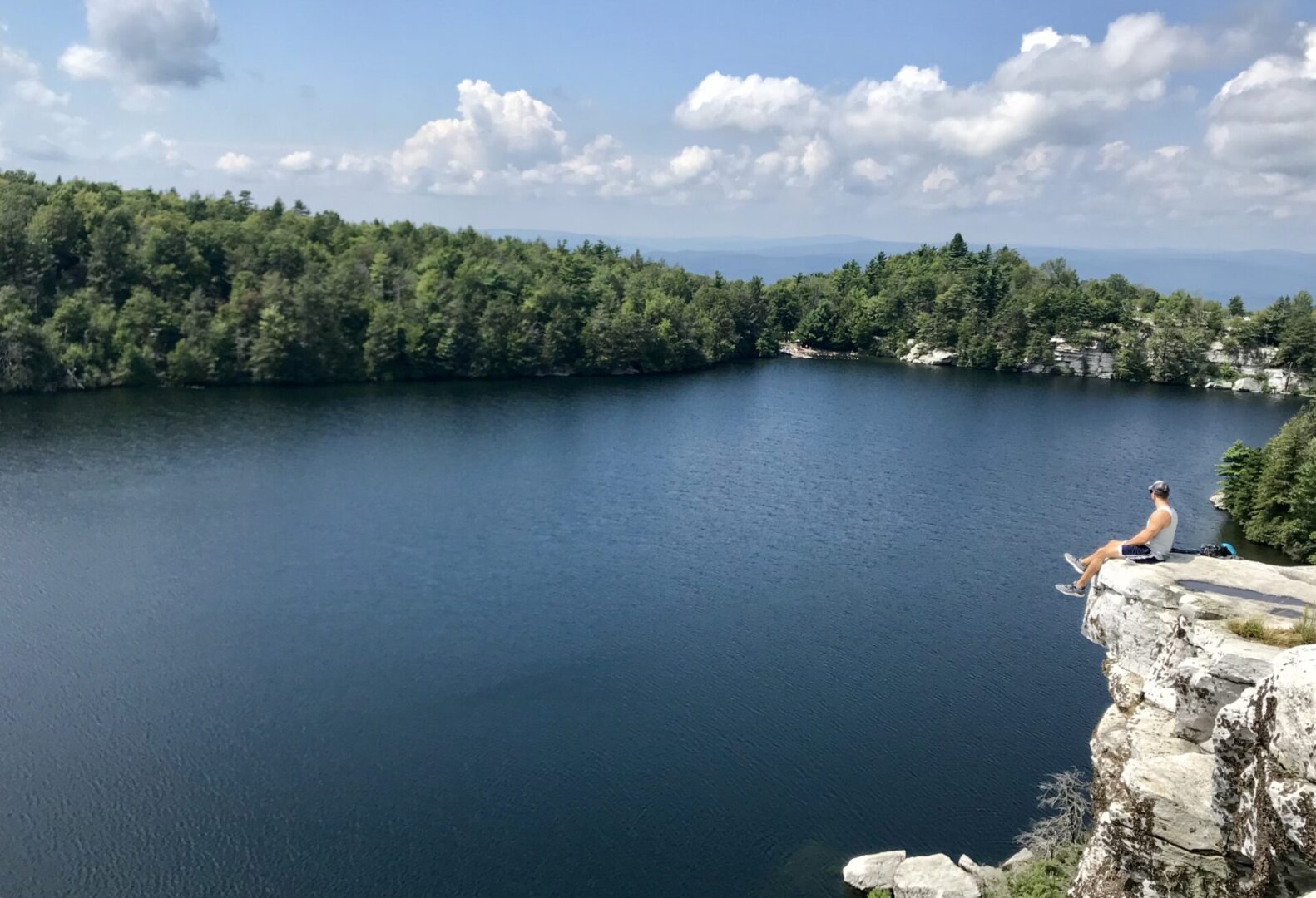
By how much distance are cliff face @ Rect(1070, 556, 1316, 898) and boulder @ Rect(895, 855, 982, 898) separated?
690cm

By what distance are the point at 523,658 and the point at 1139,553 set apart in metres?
20.4

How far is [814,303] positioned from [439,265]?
2119 inches

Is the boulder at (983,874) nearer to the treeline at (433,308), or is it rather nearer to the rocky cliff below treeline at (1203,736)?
the rocky cliff below treeline at (1203,736)

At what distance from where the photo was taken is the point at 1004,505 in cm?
4716

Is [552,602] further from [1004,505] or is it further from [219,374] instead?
[219,374]

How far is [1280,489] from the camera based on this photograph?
41.8 meters

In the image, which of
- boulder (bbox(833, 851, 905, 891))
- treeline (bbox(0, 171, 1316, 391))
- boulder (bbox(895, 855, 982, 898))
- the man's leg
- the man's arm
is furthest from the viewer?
treeline (bbox(0, 171, 1316, 391))

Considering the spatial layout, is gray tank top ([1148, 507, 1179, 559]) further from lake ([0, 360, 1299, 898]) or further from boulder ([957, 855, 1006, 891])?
lake ([0, 360, 1299, 898])

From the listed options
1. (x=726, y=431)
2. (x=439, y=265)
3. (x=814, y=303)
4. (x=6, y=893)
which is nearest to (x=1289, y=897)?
(x=6, y=893)

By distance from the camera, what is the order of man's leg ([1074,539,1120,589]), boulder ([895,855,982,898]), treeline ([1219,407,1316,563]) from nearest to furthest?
man's leg ([1074,539,1120,589]), boulder ([895,855,982,898]), treeline ([1219,407,1316,563])

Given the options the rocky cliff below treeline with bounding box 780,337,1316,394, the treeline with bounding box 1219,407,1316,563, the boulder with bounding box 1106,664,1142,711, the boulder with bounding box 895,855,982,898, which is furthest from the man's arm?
the rocky cliff below treeline with bounding box 780,337,1316,394

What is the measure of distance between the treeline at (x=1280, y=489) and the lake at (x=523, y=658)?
204 centimetres

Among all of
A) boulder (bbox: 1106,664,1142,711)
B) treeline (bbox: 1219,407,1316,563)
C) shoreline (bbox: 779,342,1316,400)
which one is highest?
shoreline (bbox: 779,342,1316,400)

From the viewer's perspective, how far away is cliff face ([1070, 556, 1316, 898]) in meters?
8.48
